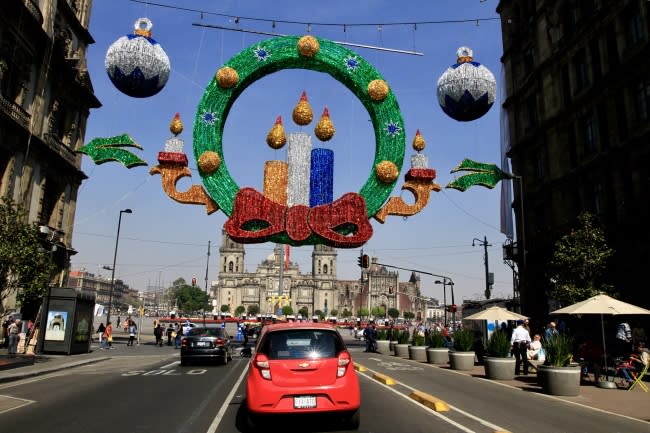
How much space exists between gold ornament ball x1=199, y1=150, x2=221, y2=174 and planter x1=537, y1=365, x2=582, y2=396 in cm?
1527

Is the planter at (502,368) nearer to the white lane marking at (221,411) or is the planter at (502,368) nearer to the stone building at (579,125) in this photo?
the white lane marking at (221,411)

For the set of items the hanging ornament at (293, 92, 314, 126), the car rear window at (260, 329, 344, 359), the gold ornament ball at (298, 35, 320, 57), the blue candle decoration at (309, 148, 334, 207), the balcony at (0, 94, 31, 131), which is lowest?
the car rear window at (260, 329, 344, 359)

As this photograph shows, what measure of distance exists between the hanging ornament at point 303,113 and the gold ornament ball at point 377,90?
2.96 meters

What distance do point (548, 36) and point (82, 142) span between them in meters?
32.7

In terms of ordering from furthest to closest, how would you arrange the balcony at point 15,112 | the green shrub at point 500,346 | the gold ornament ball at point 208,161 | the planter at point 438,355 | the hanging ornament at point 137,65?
1. the balcony at point 15,112
2. the gold ornament ball at point 208,161
3. the planter at point 438,355
4. the hanging ornament at point 137,65
5. the green shrub at point 500,346

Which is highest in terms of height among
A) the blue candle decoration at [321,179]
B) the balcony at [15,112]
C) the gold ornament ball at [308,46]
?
the gold ornament ball at [308,46]

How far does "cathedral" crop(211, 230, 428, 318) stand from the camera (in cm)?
14775

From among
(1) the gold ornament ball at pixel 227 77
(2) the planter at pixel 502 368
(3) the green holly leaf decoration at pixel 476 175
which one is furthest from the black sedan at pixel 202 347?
(3) the green holly leaf decoration at pixel 476 175

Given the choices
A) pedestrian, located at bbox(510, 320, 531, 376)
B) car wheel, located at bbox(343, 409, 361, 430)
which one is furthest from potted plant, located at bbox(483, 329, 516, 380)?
car wheel, located at bbox(343, 409, 361, 430)

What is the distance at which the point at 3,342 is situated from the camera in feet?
76.8

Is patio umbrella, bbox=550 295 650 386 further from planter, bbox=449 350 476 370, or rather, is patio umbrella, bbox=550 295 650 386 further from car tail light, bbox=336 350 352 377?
car tail light, bbox=336 350 352 377

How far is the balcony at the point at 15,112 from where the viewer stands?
2225 centimetres

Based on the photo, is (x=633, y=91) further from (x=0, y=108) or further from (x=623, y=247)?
(x=0, y=108)

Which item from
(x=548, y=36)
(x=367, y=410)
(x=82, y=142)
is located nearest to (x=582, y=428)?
(x=367, y=410)
